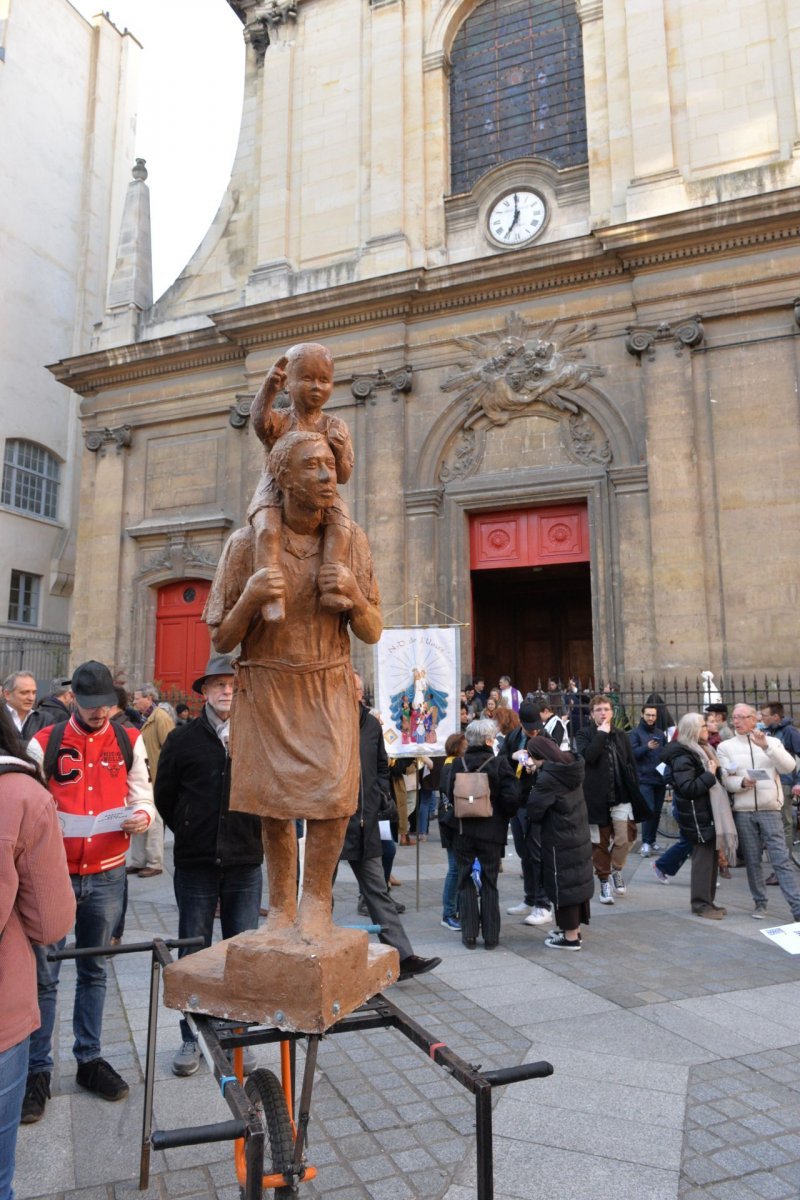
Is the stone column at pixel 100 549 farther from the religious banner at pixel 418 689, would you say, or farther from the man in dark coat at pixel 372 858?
the man in dark coat at pixel 372 858

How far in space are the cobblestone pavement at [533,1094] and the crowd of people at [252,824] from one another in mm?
318

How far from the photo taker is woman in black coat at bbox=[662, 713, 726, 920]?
779 cm

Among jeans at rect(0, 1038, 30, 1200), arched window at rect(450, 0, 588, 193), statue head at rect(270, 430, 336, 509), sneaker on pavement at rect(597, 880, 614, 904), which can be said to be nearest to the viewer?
jeans at rect(0, 1038, 30, 1200)

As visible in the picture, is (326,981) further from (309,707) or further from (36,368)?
(36,368)

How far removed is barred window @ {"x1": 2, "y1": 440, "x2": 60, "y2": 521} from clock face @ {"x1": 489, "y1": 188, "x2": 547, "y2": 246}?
1501cm

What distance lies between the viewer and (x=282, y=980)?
2.79 metres

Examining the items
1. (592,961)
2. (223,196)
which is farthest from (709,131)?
(592,961)

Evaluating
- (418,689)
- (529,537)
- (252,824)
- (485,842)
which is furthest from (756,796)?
(529,537)

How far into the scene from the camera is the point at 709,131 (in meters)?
15.7

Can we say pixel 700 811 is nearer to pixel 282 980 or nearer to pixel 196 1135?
pixel 282 980

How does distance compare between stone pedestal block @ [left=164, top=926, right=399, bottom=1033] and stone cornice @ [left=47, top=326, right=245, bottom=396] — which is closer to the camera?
stone pedestal block @ [left=164, top=926, right=399, bottom=1033]

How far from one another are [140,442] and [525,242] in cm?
995

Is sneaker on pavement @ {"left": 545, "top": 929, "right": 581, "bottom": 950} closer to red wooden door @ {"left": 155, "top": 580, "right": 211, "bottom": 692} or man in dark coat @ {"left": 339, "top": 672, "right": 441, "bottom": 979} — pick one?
man in dark coat @ {"left": 339, "top": 672, "right": 441, "bottom": 979}

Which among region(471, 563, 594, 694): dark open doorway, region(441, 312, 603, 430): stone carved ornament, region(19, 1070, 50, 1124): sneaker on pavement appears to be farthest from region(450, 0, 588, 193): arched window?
region(19, 1070, 50, 1124): sneaker on pavement
